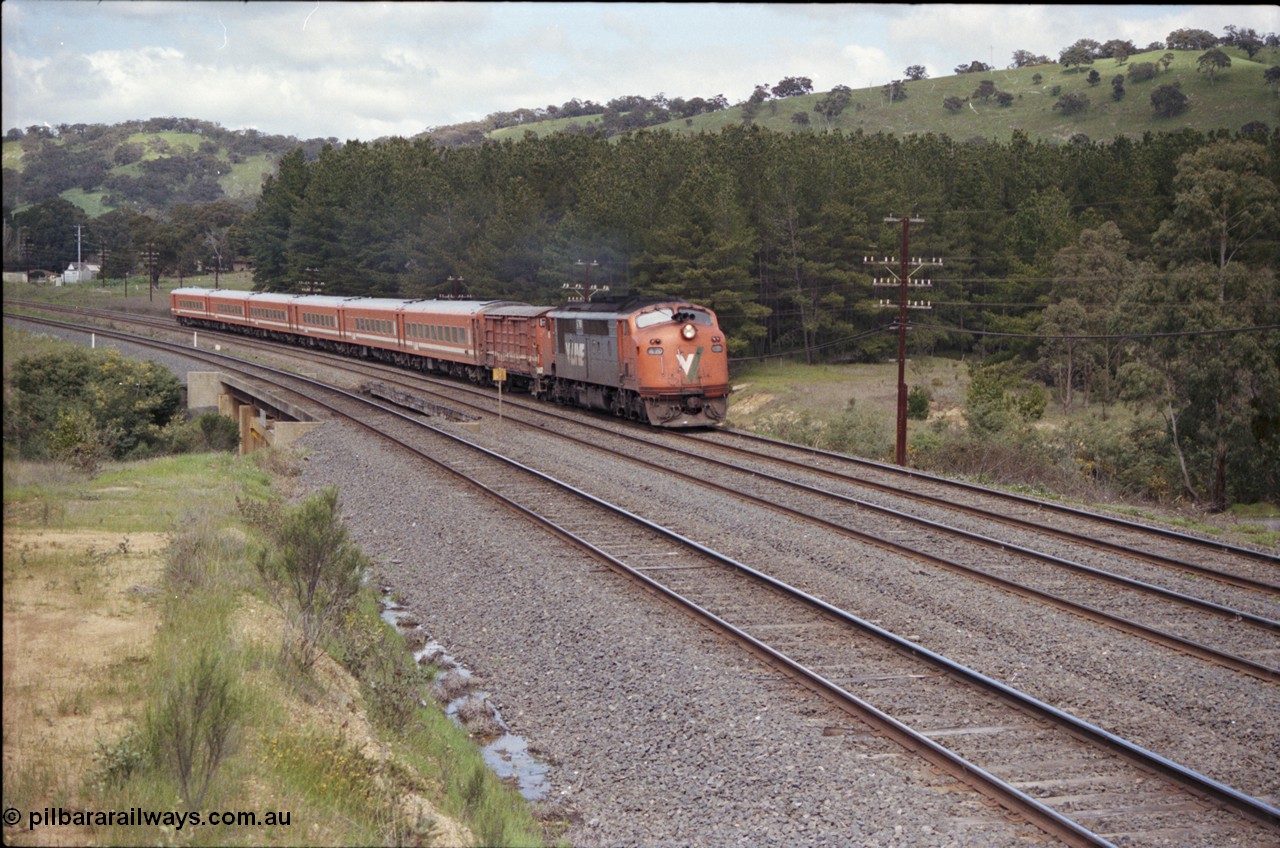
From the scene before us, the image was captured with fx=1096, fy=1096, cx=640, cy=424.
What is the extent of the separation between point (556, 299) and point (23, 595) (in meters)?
53.1

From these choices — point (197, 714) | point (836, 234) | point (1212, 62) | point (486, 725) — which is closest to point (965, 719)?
point (486, 725)

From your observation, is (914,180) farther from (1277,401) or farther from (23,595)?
(23,595)

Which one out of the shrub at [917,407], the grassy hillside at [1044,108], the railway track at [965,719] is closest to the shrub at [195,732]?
the railway track at [965,719]

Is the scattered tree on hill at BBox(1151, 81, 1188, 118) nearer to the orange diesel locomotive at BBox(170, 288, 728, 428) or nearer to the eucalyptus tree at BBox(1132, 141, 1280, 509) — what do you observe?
the eucalyptus tree at BBox(1132, 141, 1280, 509)

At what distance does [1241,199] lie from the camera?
42219 millimetres


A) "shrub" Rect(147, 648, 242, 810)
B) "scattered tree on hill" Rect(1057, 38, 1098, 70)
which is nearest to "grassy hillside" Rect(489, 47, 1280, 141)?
"scattered tree on hill" Rect(1057, 38, 1098, 70)

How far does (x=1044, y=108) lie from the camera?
6260 inches

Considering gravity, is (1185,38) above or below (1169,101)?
below

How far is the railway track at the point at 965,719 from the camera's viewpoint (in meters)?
7.80

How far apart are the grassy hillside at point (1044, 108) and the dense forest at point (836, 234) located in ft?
121

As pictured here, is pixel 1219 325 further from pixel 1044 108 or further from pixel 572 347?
pixel 1044 108

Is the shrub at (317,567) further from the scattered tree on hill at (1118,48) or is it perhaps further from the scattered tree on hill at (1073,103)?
the scattered tree on hill at (1073,103)

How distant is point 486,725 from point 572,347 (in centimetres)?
2352

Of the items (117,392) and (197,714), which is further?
(117,392)
